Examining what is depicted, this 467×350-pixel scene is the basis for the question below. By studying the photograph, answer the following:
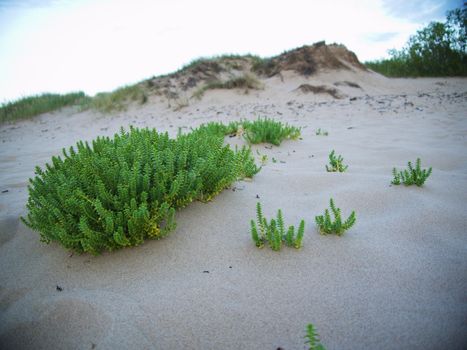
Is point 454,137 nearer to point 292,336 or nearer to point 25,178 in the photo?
point 292,336

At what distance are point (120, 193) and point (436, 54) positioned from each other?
1508cm

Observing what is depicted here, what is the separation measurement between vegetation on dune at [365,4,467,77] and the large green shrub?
13167mm

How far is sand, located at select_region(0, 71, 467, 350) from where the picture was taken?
5.11 ft

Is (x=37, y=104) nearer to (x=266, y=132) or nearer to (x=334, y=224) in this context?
(x=266, y=132)

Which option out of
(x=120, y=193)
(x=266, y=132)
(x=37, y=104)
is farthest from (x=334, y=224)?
(x=37, y=104)

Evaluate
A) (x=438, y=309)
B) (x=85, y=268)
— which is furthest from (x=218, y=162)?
(x=438, y=309)

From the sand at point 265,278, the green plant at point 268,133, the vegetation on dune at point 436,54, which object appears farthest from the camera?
the vegetation on dune at point 436,54

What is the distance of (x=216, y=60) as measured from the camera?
14180mm

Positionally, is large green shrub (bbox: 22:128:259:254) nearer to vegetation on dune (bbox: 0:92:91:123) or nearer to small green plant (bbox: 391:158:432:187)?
small green plant (bbox: 391:158:432:187)

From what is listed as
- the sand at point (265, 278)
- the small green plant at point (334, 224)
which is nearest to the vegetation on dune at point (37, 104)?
the sand at point (265, 278)

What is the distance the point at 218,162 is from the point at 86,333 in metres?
1.62

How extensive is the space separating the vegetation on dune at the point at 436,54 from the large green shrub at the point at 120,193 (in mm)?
13167

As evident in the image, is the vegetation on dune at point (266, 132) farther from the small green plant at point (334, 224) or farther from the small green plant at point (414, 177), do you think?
the small green plant at point (334, 224)

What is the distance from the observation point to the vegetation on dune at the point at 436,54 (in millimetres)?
12180
